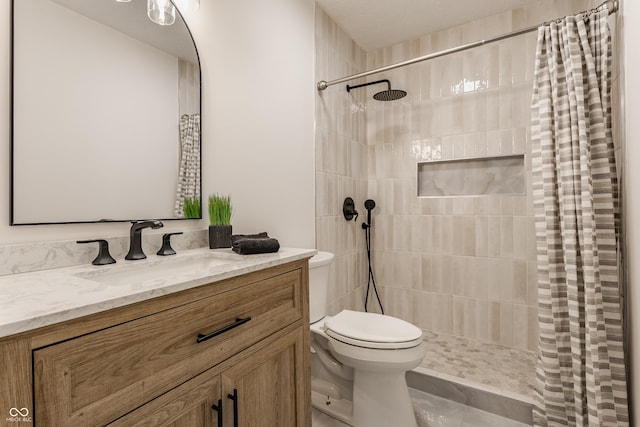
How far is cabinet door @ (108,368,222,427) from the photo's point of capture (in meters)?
0.72

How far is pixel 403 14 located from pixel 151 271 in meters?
2.40

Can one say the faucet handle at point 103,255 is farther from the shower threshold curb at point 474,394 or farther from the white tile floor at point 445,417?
the shower threshold curb at point 474,394

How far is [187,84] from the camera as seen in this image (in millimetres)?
1432

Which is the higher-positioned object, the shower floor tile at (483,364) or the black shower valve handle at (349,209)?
the black shower valve handle at (349,209)

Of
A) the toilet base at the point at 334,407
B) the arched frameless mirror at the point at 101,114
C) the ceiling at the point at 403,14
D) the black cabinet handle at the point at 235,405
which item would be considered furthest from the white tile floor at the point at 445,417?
the ceiling at the point at 403,14

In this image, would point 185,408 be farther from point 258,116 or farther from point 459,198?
point 459,198

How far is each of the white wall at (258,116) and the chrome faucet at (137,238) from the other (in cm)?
9

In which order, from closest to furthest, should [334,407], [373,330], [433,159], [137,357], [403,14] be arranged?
[137,357] < [373,330] < [334,407] < [403,14] < [433,159]

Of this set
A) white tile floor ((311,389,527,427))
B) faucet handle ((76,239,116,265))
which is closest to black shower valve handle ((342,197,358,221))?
white tile floor ((311,389,527,427))

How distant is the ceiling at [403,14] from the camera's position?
2.26 metres

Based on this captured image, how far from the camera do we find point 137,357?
2.34 ft

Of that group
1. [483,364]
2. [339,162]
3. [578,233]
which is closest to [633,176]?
[578,233]

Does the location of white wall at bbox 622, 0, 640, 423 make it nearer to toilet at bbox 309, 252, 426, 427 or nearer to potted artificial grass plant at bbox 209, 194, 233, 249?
toilet at bbox 309, 252, 426, 427

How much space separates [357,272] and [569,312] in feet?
4.95
